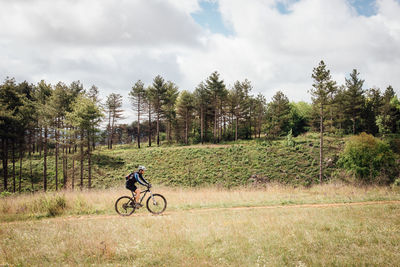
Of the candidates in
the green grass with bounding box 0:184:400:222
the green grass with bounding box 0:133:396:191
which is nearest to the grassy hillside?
the green grass with bounding box 0:133:396:191

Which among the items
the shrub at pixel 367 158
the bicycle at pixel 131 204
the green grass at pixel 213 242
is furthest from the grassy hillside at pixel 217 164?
the green grass at pixel 213 242

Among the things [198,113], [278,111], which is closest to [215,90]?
[198,113]

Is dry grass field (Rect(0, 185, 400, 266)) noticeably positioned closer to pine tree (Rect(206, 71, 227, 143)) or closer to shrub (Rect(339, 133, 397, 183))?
shrub (Rect(339, 133, 397, 183))

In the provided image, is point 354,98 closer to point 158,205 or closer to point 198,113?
point 198,113

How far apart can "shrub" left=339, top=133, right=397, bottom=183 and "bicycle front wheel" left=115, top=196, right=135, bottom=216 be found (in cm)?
2790

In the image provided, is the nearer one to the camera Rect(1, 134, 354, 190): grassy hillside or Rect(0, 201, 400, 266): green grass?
Rect(0, 201, 400, 266): green grass

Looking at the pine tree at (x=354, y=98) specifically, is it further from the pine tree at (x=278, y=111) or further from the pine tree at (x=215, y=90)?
the pine tree at (x=215, y=90)

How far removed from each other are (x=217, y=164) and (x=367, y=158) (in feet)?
64.0

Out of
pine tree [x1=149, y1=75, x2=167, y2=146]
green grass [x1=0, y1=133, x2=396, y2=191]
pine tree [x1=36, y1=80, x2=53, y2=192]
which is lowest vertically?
green grass [x1=0, y1=133, x2=396, y2=191]

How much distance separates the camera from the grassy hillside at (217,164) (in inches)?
1196

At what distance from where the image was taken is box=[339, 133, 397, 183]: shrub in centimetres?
2692

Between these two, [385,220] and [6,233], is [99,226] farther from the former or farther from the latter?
[385,220]

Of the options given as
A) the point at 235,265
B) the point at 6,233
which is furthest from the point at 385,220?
the point at 6,233

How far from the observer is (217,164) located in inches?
1358
